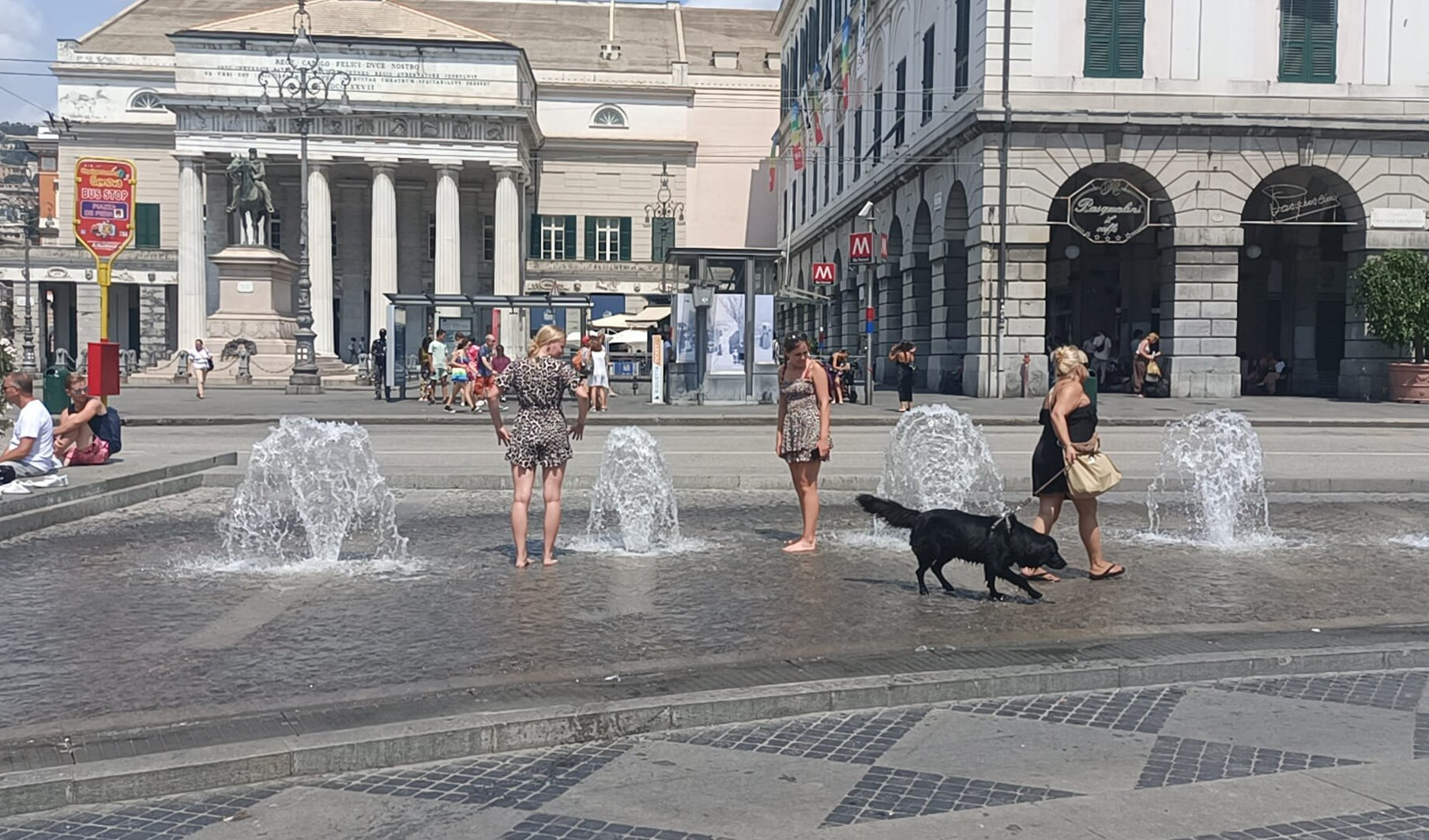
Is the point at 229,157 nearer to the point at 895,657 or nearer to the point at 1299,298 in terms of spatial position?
the point at 1299,298

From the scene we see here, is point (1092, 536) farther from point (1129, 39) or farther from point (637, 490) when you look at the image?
point (1129, 39)

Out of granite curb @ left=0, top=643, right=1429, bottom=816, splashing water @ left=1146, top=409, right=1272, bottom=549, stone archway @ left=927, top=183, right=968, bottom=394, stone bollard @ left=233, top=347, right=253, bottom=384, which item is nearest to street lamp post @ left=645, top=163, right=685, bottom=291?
stone bollard @ left=233, top=347, right=253, bottom=384

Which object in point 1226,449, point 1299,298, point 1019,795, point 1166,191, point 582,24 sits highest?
point 582,24

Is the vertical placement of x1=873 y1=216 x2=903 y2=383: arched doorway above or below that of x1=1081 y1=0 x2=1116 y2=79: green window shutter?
below

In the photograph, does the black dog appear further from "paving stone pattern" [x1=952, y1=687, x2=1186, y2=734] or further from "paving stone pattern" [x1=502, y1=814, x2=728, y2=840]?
"paving stone pattern" [x1=502, y1=814, x2=728, y2=840]

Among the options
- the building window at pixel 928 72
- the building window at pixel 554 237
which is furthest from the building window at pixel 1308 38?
the building window at pixel 554 237

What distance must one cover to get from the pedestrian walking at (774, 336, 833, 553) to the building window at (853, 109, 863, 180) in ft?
136

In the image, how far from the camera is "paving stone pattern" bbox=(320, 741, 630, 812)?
4996 mm

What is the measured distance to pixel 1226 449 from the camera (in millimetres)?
11289

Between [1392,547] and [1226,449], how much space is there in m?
1.50

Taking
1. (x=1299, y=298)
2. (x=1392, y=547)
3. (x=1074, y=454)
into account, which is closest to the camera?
(x=1074, y=454)

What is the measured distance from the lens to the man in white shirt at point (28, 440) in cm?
1223

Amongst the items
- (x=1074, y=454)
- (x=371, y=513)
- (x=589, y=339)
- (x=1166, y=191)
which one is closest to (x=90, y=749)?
(x=1074, y=454)

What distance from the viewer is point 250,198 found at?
45500 mm
